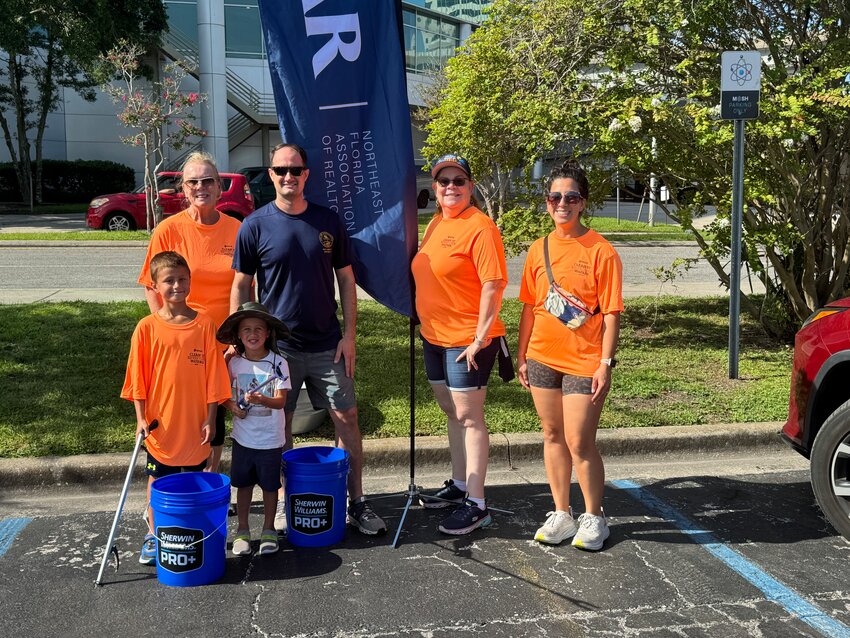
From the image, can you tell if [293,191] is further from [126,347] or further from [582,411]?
[126,347]

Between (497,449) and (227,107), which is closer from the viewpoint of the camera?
(497,449)

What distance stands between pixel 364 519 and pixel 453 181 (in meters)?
1.86

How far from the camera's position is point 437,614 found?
3.62m

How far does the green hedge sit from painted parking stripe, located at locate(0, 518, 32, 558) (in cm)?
3094

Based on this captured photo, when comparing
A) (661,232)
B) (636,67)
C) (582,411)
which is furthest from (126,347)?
(661,232)

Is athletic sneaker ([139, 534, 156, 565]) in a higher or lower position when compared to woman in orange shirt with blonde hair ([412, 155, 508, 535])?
lower

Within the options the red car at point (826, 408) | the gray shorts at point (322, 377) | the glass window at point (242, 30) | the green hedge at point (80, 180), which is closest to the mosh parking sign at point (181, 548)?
the gray shorts at point (322, 377)

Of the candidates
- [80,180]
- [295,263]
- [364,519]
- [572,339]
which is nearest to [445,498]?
[364,519]

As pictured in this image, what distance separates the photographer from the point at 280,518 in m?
4.70

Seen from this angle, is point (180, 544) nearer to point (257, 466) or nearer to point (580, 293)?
point (257, 466)

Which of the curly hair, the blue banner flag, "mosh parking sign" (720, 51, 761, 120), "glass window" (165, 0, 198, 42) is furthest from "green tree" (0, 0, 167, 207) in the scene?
the curly hair

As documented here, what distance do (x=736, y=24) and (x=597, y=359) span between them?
5.60 metres

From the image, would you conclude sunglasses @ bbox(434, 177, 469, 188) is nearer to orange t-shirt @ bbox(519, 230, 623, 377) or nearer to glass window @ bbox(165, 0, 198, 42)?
orange t-shirt @ bbox(519, 230, 623, 377)

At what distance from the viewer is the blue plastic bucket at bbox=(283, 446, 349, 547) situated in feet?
14.1
